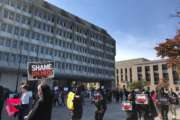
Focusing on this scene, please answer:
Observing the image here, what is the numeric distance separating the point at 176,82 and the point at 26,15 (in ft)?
244

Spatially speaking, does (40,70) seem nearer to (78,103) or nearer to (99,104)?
(78,103)

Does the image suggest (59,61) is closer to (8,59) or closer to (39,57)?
(39,57)

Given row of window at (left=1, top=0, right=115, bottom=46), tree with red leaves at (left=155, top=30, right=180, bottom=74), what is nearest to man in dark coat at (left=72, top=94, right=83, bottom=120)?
tree with red leaves at (left=155, top=30, right=180, bottom=74)

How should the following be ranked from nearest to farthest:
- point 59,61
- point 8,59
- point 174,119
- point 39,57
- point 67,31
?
point 174,119, point 8,59, point 39,57, point 59,61, point 67,31

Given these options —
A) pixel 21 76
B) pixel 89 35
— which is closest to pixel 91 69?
pixel 89 35

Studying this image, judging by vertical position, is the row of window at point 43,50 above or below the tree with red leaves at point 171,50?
above

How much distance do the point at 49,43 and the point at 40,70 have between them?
4712 centimetres

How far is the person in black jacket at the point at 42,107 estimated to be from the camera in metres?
4.19

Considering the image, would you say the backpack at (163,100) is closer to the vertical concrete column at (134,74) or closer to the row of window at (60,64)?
the row of window at (60,64)

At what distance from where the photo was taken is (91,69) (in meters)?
67.8

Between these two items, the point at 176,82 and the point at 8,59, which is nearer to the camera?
the point at 8,59

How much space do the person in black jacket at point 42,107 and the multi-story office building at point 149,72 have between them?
92.6 m

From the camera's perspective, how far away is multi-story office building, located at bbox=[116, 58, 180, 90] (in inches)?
3979

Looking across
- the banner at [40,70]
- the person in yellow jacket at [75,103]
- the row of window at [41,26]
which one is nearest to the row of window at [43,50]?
the row of window at [41,26]
